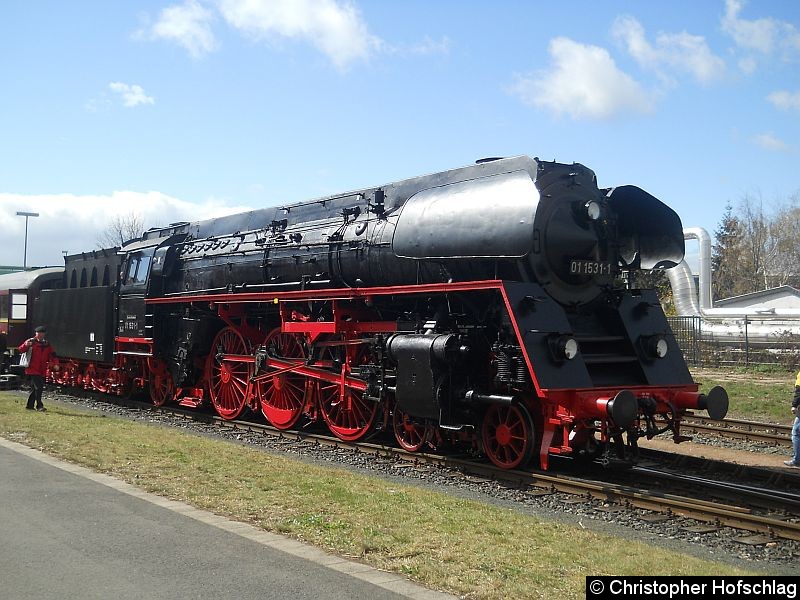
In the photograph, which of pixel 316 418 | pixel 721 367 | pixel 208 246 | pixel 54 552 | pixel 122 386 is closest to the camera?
pixel 54 552

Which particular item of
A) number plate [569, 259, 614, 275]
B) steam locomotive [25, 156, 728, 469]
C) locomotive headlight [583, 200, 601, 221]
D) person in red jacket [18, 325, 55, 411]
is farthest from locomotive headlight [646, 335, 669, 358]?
person in red jacket [18, 325, 55, 411]

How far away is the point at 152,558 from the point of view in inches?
214

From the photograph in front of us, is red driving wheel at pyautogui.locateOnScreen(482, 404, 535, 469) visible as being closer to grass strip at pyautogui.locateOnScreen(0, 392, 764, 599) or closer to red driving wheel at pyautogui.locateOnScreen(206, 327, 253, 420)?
grass strip at pyautogui.locateOnScreen(0, 392, 764, 599)

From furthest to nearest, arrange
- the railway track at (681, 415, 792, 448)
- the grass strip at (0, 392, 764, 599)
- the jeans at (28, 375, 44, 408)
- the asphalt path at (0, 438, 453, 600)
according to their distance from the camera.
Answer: the jeans at (28, 375, 44, 408) < the railway track at (681, 415, 792, 448) < the grass strip at (0, 392, 764, 599) < the asphalt path at (0, 438, 453, 600)

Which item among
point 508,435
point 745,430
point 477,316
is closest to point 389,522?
point 508,435

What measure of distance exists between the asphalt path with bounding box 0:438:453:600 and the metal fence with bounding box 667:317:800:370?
2230 centimetres

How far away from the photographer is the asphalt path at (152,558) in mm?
4828

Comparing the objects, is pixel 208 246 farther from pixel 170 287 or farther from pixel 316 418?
pixel 316 418

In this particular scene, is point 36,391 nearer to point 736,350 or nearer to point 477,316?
point 477,316

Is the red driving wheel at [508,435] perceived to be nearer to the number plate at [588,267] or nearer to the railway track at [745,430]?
the number plate at [588,267]

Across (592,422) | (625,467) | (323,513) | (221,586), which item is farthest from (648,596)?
(625,467)

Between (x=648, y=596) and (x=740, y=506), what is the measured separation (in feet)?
12.8

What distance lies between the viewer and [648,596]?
15.3 feet

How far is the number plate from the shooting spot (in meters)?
9.65
